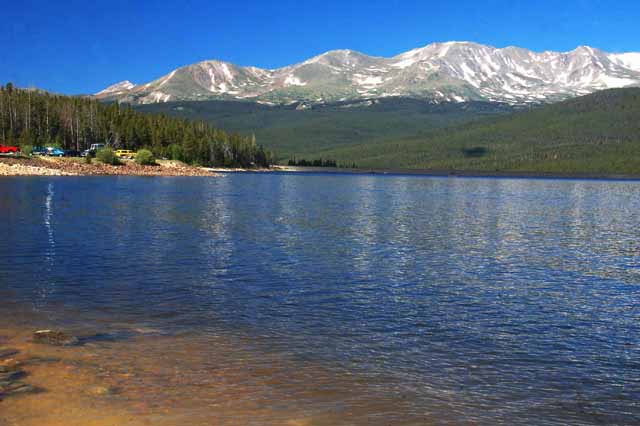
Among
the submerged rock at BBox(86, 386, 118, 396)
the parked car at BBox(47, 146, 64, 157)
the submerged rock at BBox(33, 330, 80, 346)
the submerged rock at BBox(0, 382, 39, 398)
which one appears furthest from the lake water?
the parked car at BBox(47, 146, 64, 157)

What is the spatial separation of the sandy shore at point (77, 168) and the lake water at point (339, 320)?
94.2 meters

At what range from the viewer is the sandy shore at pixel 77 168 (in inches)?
5054

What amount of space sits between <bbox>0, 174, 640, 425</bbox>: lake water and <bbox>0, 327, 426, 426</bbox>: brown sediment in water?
0.06 metres

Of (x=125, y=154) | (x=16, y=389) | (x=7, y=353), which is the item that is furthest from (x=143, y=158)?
(x=16, y=389)

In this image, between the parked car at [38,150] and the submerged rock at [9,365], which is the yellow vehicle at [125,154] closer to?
the parked car at [38,150]

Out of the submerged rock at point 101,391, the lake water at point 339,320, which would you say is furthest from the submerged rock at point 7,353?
the submerged rock at point 101,391

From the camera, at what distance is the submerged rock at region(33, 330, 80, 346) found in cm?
1714

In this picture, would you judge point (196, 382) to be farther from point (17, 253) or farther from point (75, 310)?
point (17, 253)

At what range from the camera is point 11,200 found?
64312mm

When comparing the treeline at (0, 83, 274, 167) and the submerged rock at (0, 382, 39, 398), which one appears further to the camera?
the treeline at (0, 83, 274, 167)

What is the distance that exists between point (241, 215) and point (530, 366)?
43.1 metres

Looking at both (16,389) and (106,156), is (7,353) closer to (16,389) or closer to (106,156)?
(16,389)

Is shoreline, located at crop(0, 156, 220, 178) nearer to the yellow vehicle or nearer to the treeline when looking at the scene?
the yellow vehicle

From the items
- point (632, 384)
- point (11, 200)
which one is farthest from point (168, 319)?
point (11, 200)
